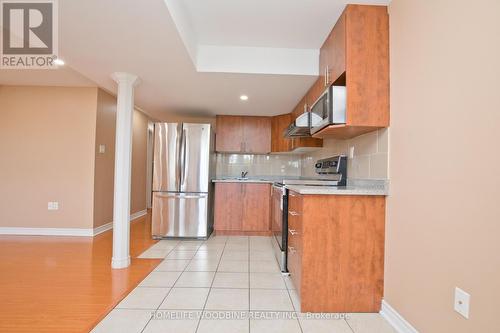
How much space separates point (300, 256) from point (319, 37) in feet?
6.63

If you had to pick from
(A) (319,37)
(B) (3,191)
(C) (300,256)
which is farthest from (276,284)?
(B) (3,191)

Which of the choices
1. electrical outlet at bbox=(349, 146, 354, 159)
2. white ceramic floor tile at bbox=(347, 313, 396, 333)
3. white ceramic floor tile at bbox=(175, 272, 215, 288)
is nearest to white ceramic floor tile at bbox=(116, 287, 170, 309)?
white ceramic floor tile at bbox=(175, 272, 215, 288)

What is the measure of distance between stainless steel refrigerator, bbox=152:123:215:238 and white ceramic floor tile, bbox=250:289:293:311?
6.04 feet

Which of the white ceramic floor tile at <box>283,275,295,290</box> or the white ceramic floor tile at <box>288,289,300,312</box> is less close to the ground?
the white ceramic floor tile at <box>288,289,300,312</box>

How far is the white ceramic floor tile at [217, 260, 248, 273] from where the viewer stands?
2600 mm

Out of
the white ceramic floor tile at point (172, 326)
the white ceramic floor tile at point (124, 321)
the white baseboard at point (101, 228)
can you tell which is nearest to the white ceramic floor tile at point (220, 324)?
the white ceramic floor tile at point (172, 326)

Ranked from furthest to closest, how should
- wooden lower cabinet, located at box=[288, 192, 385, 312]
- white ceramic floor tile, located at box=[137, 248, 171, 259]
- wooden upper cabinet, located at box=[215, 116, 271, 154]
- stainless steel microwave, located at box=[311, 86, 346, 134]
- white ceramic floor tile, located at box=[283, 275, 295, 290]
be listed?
1. wooden upper cabinet, located at box=[215, 116, 271, 154]
2. white ceramic floor tile, located at box=[137, 248, 171, 259]
3. white ceramic floor tile, located at box=[283, 275, 295, 290]
4. stainless steel microwave, located at box=[311, 86, 346, 134]
5. wooden lower cabinet, located at box=[288, 192, 385, 312]

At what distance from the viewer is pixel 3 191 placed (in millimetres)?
3842

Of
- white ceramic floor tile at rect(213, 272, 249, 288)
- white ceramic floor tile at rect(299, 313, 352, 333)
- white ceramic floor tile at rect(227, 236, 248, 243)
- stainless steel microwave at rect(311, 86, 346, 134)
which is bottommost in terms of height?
white ceramic floor tile at rect(227, 236, 248, 243)

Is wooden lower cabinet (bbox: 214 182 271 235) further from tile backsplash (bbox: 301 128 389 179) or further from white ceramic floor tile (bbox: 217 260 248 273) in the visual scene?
tile backsplash (bbox: 301 128 389 179)

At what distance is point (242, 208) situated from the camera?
4.19 meters

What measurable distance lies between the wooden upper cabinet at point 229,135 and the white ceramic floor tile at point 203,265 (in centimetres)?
220

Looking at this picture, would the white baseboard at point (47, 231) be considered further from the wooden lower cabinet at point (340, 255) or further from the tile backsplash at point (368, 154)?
the tile backsplash at point (368, 154)

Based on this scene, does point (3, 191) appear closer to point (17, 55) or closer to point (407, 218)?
point (17, 55)
